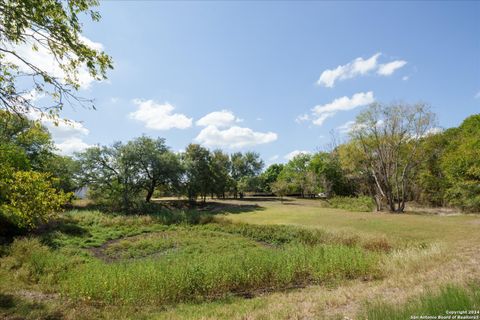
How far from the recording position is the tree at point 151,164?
34156 millimetres

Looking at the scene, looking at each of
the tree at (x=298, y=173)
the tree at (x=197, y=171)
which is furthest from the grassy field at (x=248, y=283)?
the tree at (x=298, y=173)

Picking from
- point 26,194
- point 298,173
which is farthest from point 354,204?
point 26,194

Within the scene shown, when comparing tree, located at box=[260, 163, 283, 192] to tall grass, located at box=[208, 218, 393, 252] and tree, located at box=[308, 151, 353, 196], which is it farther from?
tall grass, located at box=[208, 218, 393, 252]

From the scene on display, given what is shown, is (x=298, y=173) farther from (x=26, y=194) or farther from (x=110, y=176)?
(x=26, y=194)

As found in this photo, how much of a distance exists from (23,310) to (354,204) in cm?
3621

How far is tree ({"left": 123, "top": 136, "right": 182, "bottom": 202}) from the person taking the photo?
34156 mm

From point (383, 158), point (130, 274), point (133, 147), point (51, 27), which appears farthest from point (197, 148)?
point (51, 27)

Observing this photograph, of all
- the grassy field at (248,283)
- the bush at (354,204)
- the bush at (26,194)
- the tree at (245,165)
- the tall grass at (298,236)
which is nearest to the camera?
the grassy field at (248,283)

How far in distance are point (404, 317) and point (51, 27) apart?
762 cm

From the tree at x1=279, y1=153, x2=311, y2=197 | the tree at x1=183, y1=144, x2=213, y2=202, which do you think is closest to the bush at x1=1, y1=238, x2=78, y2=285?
the tree at x1=183, y1=144, x2=213, y2=202

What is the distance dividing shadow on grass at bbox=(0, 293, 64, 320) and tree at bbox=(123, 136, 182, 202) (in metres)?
28.5

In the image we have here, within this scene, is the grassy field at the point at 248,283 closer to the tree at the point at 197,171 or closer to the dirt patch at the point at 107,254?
the dirt patch at the point at 107,254

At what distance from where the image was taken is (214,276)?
8.64m

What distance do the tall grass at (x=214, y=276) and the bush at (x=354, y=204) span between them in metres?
25.3
